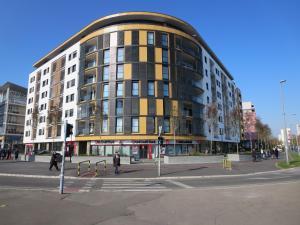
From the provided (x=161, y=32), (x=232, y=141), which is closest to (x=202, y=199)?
(x=161, y=32)

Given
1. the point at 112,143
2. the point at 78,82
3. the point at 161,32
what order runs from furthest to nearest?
the point at 78,82 → the point at 161,32 → the point at 112,143

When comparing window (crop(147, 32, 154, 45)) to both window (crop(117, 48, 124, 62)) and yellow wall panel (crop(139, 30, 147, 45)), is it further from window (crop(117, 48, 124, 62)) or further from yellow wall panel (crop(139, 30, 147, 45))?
window (crop(117, 48, 124, 62))

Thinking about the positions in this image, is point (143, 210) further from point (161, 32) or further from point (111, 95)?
point (161, 32)

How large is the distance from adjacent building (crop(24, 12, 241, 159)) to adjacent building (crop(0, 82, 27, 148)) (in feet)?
113

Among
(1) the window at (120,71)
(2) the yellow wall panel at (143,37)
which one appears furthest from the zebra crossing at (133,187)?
(2) the yellow wall panel at (143,37)

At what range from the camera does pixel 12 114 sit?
8662cm

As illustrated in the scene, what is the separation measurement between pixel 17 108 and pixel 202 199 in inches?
3574

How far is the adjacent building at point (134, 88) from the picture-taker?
44875 mm

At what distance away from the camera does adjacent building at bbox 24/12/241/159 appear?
147ft

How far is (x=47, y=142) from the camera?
6269cm

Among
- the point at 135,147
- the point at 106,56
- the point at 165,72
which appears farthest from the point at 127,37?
the point at 135,147

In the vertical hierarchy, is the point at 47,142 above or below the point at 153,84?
below

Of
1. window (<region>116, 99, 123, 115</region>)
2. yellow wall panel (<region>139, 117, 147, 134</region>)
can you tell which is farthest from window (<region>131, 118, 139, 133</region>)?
window (<region>116, 99, 123, 115</region>)

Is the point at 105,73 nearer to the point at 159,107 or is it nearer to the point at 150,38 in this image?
the point at 150,38
